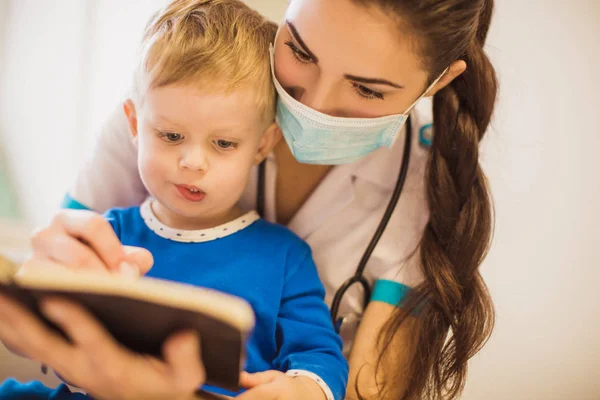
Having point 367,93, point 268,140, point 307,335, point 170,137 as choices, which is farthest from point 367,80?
point 307,335

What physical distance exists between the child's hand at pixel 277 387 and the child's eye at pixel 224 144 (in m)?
0.42

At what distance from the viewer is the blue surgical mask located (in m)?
1.01

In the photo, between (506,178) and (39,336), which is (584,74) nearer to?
(506,178)

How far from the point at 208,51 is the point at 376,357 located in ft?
2.43

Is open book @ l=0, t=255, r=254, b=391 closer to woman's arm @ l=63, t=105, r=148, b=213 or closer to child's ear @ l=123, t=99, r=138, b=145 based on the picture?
child's ear @ l=123, t=99, r=138, b=145

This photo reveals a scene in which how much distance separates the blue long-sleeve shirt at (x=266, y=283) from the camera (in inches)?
40.4

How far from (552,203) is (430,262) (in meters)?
0.42

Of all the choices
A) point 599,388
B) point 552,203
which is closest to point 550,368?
point 599,388

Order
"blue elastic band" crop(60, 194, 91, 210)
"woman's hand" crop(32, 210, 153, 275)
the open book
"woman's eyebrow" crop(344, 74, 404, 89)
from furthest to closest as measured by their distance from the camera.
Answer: "blue elastic band" crop(60, 194, 91, 210), "woman's eyebrow" crop(344, 74, 404, 89), "woman's hand" crop(32, 210, 153, 275), the open book

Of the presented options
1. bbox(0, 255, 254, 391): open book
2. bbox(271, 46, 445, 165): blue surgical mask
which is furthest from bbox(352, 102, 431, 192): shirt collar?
bbox(0, 255, 254, 391): open book

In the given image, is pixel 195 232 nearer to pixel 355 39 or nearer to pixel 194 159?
pixel 194 159

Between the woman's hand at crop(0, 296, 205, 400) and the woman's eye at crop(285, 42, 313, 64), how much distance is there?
0.56 meters

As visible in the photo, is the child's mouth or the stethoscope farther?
the stethoscope

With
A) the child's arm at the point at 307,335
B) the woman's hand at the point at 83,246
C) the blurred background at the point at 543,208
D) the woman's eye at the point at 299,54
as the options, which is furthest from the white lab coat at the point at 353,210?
the woman's hand at the point at 83,246
